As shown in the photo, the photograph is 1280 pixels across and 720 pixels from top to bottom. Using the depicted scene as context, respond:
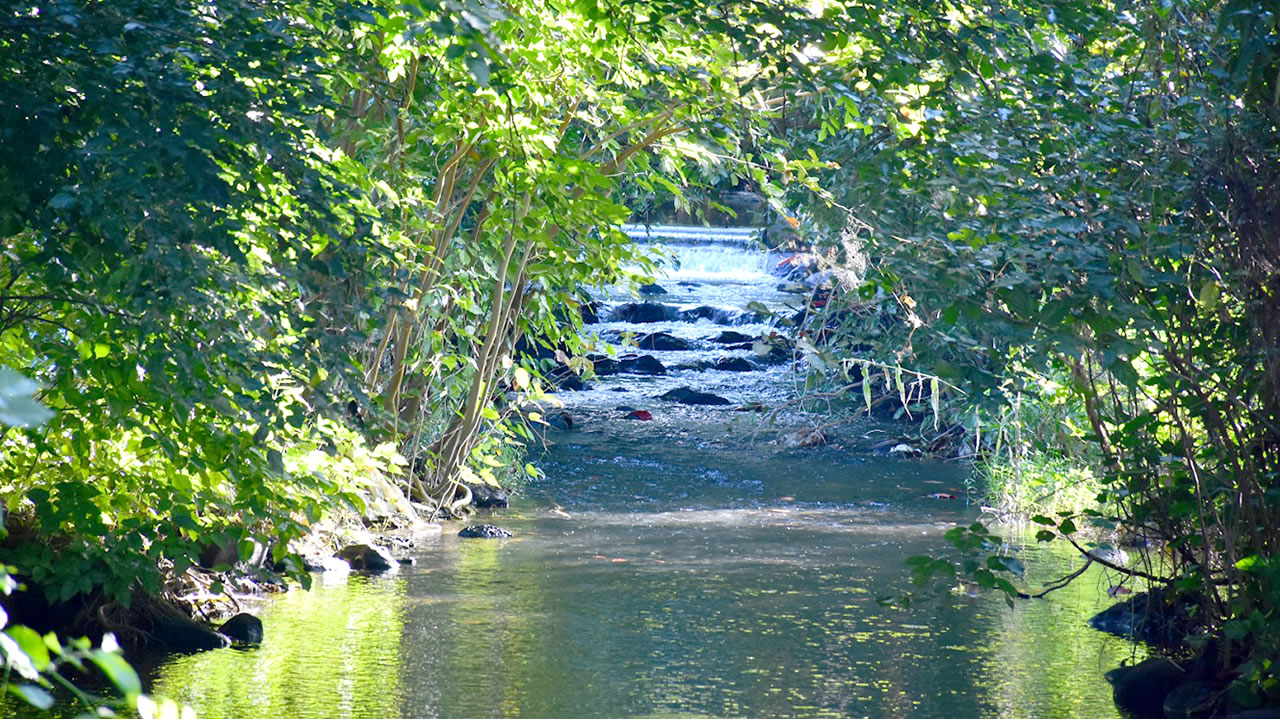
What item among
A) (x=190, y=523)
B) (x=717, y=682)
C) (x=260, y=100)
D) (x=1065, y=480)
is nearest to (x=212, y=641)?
(x=190, y=523)

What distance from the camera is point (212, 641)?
5.66 m

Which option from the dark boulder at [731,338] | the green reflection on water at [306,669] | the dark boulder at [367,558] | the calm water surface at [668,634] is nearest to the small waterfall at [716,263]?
the dark boulder at [731,338]

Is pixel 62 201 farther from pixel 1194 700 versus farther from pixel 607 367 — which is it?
pixel 607 367

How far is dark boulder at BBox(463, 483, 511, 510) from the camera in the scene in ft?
33.9

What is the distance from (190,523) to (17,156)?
79.3 inches

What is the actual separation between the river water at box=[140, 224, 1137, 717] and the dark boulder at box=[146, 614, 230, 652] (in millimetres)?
127

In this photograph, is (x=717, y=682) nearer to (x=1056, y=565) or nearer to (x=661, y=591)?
(x=661, y=591)

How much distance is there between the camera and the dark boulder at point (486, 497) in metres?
10.3

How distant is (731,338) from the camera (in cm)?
2033

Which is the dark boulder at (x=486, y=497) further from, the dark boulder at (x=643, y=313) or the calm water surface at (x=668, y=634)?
the dark boulder at (x=643, y=313)

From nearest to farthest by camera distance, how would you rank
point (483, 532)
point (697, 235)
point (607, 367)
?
point (483, 532) → point (607, 367) → point (697, 235)

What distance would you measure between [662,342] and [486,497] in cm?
1018

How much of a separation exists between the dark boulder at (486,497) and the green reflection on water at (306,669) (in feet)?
11.8

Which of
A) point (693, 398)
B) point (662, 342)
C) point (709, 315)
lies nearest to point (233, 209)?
point (693, 398)
